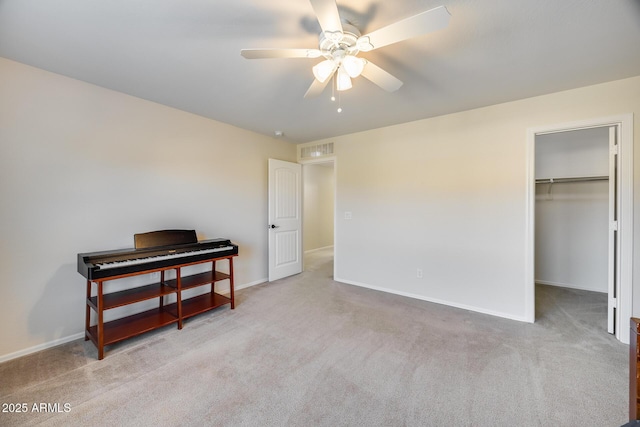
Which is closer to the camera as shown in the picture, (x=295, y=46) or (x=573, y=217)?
(x=295, y=46)

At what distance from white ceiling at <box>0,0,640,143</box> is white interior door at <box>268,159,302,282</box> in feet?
5.04

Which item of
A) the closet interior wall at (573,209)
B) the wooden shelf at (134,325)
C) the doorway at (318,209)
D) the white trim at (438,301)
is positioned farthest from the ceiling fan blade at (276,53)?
the doorway at (318,209)

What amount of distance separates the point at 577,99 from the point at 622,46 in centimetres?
75

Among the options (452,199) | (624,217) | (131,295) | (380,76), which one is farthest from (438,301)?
(131,295)

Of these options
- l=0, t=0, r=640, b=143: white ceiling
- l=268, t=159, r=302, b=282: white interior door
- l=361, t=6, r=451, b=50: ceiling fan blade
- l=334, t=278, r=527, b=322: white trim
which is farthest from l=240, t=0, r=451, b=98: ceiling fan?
l=334, t=278, r=527, b=322: white trim

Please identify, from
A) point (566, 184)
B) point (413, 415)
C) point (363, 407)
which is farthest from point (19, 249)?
point (566, 184)

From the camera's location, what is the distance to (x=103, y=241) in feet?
8.29

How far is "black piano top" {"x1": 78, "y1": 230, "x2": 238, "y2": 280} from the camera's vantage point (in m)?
2.11

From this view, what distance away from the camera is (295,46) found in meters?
1.86

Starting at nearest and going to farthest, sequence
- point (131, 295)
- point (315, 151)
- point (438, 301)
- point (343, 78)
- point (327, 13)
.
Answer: point (327, 13) → point (343, 78) → point (131, 295) → point (438, 301) → point (315, 151)

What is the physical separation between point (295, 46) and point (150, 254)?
88.6 inches

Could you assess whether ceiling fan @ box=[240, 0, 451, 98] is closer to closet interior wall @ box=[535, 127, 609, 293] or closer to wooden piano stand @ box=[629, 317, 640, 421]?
wooden piano stand @ box=[629, 317, 640, 421]

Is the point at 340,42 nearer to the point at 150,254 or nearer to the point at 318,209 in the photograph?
the point at 150,254

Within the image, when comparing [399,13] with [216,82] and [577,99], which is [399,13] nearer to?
[216,82]
